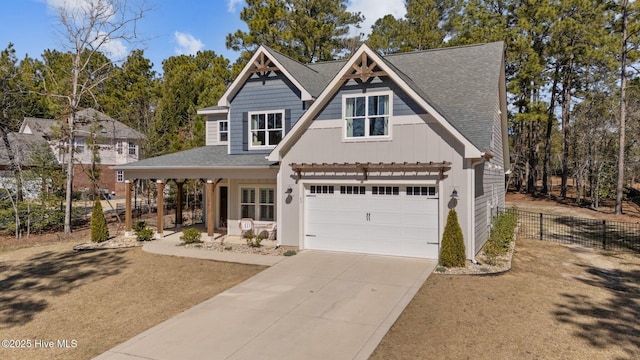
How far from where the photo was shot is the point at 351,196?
1338 centimetres

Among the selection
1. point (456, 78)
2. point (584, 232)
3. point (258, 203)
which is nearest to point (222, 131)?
point (258, 203)

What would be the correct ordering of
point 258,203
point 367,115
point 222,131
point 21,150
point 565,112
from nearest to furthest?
point 367,115
point 258,203
point 222,131
point 21,150
point 565,112

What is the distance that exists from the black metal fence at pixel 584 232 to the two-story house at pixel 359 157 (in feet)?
12.0

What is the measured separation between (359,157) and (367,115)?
1.43 metres

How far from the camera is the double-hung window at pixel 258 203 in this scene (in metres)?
16.6

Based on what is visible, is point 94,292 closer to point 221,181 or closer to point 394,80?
point 221,181

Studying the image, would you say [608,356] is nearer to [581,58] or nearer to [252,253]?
[252,253]

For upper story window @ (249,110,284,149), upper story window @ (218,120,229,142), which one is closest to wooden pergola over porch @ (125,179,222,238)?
upper story window @ (249,110,284,149)

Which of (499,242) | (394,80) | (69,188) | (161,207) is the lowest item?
(499,242)

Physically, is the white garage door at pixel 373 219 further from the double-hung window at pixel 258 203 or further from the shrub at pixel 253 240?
the double-hung window at pixel 258 203

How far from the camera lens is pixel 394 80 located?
40.1 ft

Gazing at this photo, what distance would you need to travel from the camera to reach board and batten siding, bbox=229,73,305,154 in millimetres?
16031

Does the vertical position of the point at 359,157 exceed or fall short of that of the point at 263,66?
it falls short

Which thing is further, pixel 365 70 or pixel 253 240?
pixel 253 240
